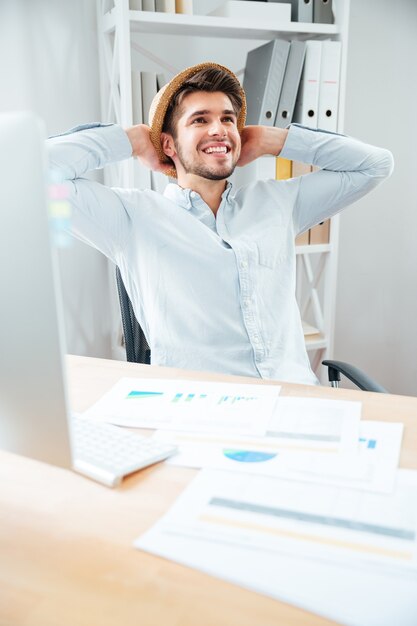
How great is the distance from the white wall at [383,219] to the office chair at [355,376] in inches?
52.8

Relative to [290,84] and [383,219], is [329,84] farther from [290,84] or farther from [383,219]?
[383,219]

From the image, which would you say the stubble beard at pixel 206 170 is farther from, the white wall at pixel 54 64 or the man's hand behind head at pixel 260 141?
the white wall at pixel 54 64

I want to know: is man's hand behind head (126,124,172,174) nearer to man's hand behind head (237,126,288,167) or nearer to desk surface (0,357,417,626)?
man's hand behind head (237,126,288,167)

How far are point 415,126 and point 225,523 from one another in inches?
100

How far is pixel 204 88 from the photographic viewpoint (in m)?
1.65

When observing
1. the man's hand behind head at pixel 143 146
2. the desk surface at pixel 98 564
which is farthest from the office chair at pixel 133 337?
the desk surface at pixel 98 564

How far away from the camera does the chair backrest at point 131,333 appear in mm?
1584

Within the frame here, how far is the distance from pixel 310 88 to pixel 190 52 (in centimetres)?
54

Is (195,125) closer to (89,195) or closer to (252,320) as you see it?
(89,195)

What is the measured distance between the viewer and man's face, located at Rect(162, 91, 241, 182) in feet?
5.44

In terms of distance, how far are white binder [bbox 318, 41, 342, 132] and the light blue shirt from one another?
744mm

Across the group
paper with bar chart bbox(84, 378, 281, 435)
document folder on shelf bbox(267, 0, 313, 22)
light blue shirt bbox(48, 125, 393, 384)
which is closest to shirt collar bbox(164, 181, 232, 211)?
light blue shirt bbox(48, 125, 393, 384)

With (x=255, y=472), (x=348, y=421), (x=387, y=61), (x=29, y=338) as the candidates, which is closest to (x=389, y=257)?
(x=387, y=61)

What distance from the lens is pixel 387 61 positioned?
106 inches
